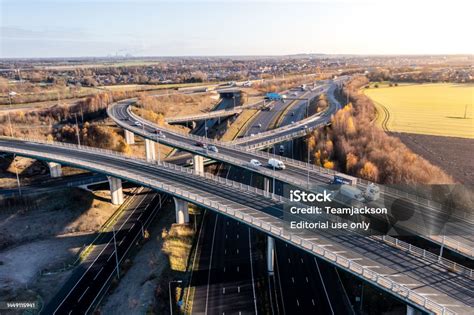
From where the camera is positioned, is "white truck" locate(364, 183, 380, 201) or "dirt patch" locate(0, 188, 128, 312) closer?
"dirt patch" locate(0, 188, 128, 312)

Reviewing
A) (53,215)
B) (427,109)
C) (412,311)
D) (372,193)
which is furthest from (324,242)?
(427,109)

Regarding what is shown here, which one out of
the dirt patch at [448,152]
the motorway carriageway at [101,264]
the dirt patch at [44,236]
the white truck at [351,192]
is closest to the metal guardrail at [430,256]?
the white truck at [351,192]

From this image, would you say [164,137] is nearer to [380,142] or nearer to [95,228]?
[95,228]

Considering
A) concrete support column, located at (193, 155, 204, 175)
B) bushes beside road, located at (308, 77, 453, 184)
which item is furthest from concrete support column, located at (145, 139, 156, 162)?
bushes beside road, located at (308, 77, 453, 184)

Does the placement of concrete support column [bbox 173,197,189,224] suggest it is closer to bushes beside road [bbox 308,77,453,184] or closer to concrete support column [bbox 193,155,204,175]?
concrete support column [bbox 193,155,204,175]

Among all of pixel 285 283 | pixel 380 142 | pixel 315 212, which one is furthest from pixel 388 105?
pixel 285 283

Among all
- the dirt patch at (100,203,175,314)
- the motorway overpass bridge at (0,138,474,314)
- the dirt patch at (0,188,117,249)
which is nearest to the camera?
the motorway overpass bridge at (0,138,474,314)

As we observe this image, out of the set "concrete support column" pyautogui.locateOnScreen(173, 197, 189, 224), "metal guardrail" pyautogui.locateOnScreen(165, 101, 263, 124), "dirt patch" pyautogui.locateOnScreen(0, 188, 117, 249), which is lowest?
"dirt patch" pyautogui.locateOnScreen(0, 188, 117, 249)
